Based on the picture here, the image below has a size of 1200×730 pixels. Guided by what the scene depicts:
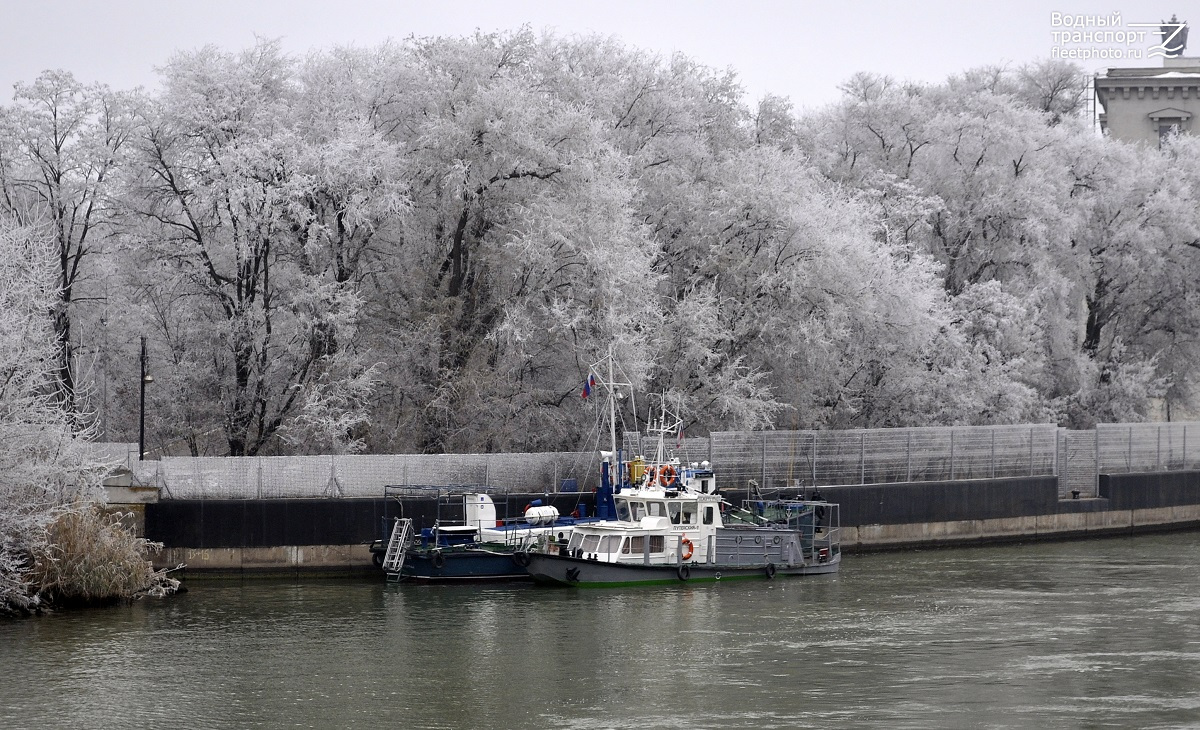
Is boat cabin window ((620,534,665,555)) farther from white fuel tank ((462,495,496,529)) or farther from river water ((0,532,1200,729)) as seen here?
white fuel tank ((462,495,496,529))

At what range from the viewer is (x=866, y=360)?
5800cm

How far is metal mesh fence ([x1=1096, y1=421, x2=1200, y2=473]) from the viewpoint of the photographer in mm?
62375

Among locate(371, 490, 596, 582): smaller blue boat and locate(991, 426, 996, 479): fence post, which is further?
locate(991, 426, 996, 479): fence post

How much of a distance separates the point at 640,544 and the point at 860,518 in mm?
11956

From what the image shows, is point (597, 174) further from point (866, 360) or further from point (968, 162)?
point (968, 162)

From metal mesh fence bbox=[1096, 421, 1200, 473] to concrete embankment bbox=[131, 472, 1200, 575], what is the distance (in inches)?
65.9

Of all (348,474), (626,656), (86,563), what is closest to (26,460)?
(86,563)

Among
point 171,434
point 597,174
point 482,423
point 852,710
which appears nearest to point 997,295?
point 597,174

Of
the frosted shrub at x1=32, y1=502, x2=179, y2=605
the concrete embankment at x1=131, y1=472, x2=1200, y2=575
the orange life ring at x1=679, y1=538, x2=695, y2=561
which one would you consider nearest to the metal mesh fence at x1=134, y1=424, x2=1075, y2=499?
the concrete embankment at x1=131, y1=472, x2=1200, y2=575

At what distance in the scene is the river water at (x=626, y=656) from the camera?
27188mm

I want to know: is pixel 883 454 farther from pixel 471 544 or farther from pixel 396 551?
pixel 396 551

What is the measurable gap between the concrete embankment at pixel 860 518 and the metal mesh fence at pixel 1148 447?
1673 millimetres

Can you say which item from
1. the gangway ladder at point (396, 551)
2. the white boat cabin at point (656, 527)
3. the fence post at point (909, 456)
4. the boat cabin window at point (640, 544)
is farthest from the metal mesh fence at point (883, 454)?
the gangway ladder at point (396, 551)

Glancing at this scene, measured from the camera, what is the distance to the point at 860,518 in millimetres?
52969
